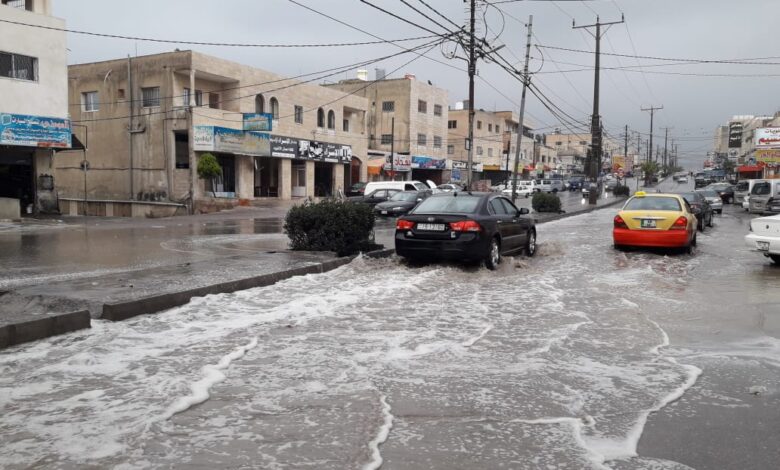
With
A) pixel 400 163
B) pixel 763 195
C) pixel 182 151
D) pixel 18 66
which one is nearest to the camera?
pixel 18 66

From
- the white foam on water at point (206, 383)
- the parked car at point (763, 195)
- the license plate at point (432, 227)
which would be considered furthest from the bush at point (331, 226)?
the parked car at point (763, 195)

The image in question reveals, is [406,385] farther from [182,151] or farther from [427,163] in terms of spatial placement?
[427,163]

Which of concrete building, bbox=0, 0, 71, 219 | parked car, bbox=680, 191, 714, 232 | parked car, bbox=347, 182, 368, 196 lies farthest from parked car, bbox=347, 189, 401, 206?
concrete building, bbox=0, 0, 71, 219

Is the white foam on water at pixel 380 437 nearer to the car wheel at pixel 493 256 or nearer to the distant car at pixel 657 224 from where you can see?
the car wheel at pixel 493 256

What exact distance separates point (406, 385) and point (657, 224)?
1077cm

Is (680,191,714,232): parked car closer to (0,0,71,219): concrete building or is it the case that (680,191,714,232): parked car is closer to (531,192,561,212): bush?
(531,192,561,212): bush

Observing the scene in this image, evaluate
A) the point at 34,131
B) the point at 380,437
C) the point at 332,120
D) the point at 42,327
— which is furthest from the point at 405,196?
the point at 380,437

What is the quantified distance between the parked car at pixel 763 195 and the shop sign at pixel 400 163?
25337 mm

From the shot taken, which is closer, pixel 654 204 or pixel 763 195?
pixel 654 204

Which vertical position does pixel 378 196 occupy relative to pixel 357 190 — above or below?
below

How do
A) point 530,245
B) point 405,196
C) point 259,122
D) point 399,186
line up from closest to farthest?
1. point 530,245
2. point 405,196
3. point 399,186
4. point 259,122

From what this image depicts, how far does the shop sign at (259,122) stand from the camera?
3152 centimetres

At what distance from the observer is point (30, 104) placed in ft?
76.0

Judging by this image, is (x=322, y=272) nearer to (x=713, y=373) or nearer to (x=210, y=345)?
(x=210, y=345)
